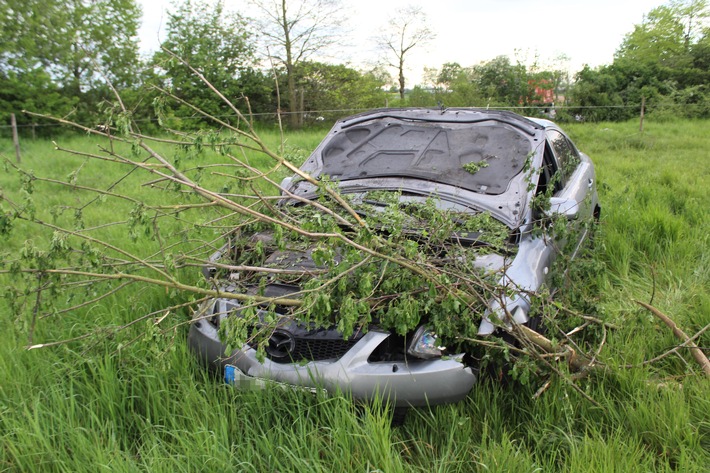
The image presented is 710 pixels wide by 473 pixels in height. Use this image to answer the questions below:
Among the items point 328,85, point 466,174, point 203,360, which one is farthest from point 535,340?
point 328,85

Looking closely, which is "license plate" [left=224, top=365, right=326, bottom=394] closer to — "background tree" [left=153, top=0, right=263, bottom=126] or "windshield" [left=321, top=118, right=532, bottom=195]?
"windshield" [left=321, top=118, right=532, bottom=195]

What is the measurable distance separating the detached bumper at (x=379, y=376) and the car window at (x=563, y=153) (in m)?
2.49

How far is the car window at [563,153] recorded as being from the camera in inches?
171

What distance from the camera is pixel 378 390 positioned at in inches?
95.4

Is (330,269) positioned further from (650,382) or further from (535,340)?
(650,382)

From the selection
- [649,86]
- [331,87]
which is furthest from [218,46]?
[649,86]

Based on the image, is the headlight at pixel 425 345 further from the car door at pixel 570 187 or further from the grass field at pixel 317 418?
the car door at pixel 570 187

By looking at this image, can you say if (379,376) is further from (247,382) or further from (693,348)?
(693,348)

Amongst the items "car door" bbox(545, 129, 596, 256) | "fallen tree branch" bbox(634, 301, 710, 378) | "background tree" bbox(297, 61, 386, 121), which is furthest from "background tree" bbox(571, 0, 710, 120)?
"fallen tree branch" bbox(634, 301, 710, 378)

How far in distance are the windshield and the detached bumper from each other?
158 cm

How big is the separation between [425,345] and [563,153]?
2.94 metres

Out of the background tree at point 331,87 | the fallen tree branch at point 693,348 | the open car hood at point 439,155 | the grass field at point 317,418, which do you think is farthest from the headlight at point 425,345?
the background tree at point 331,87

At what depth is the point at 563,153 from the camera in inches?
185

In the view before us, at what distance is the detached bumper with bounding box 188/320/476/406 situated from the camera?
242 cm
